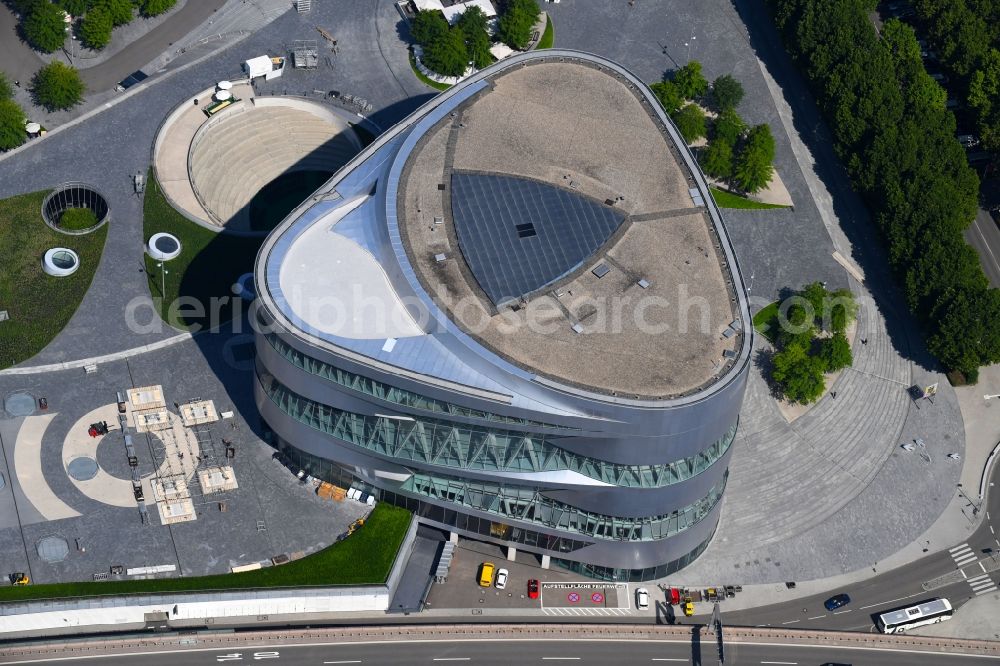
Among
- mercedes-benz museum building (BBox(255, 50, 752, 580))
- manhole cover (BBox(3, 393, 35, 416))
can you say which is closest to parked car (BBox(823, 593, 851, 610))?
mercedes-benz museum building (BBox(255, 50, 752, 580))

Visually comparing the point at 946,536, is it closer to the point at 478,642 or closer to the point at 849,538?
the point at 849,538

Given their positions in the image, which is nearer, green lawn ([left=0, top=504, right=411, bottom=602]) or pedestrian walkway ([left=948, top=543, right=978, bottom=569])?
green lawn ([left=0, top=504, right=411, bottom=602])

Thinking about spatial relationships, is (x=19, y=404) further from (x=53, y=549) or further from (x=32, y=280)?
(x=53, y=549)

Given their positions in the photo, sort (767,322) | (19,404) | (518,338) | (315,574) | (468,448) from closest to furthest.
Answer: (518,338) → (468,448) → (315,574) → (19,404) → (767,322)

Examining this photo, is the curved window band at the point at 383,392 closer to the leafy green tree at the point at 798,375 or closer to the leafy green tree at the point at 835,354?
the leafy green tree at the point at 798,375

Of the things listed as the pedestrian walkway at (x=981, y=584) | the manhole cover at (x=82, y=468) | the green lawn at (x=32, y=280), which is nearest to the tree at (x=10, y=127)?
the green lawn at (x=32, y=280)

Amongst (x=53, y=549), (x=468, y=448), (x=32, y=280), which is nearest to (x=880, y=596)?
(x=468, y=448)

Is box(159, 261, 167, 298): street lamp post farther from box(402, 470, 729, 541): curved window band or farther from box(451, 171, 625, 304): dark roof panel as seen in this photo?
box(402, 470, 729, 541): curved window band

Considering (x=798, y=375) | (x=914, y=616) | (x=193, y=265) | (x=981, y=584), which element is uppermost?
(x=193, y=265)
